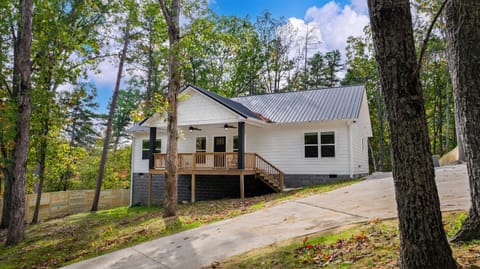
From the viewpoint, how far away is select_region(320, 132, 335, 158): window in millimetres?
15070

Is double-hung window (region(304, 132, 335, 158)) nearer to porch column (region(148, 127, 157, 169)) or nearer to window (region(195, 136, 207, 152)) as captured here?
window (region(195, 136, 207, 152))

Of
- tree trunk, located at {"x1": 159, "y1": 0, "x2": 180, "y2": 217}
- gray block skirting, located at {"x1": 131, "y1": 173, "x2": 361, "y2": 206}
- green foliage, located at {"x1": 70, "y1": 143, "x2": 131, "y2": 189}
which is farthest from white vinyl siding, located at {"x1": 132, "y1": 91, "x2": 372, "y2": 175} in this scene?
green foliage, located at {"x1": 70, "y1": 143, "x2": 131, "y2": 189}

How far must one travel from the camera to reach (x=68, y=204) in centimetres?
1805

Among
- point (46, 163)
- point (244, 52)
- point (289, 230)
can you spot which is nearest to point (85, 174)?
point (46, 163)

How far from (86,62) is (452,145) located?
32707mm

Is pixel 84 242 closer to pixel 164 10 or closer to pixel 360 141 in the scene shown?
pixel 164 10

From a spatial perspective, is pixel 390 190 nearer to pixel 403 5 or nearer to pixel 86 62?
pixel 403 5

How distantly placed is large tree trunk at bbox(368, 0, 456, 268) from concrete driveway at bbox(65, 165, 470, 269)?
2.97 m

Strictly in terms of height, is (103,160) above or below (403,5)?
below

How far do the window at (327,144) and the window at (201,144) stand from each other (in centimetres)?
670

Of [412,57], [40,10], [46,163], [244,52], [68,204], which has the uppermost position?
[244,52]

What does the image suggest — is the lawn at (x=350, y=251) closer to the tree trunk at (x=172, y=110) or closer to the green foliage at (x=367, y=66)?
the tree trunk at (x=172, y=110)

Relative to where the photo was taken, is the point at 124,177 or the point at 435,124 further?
the point at 435,124

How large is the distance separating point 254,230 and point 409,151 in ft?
14.2
